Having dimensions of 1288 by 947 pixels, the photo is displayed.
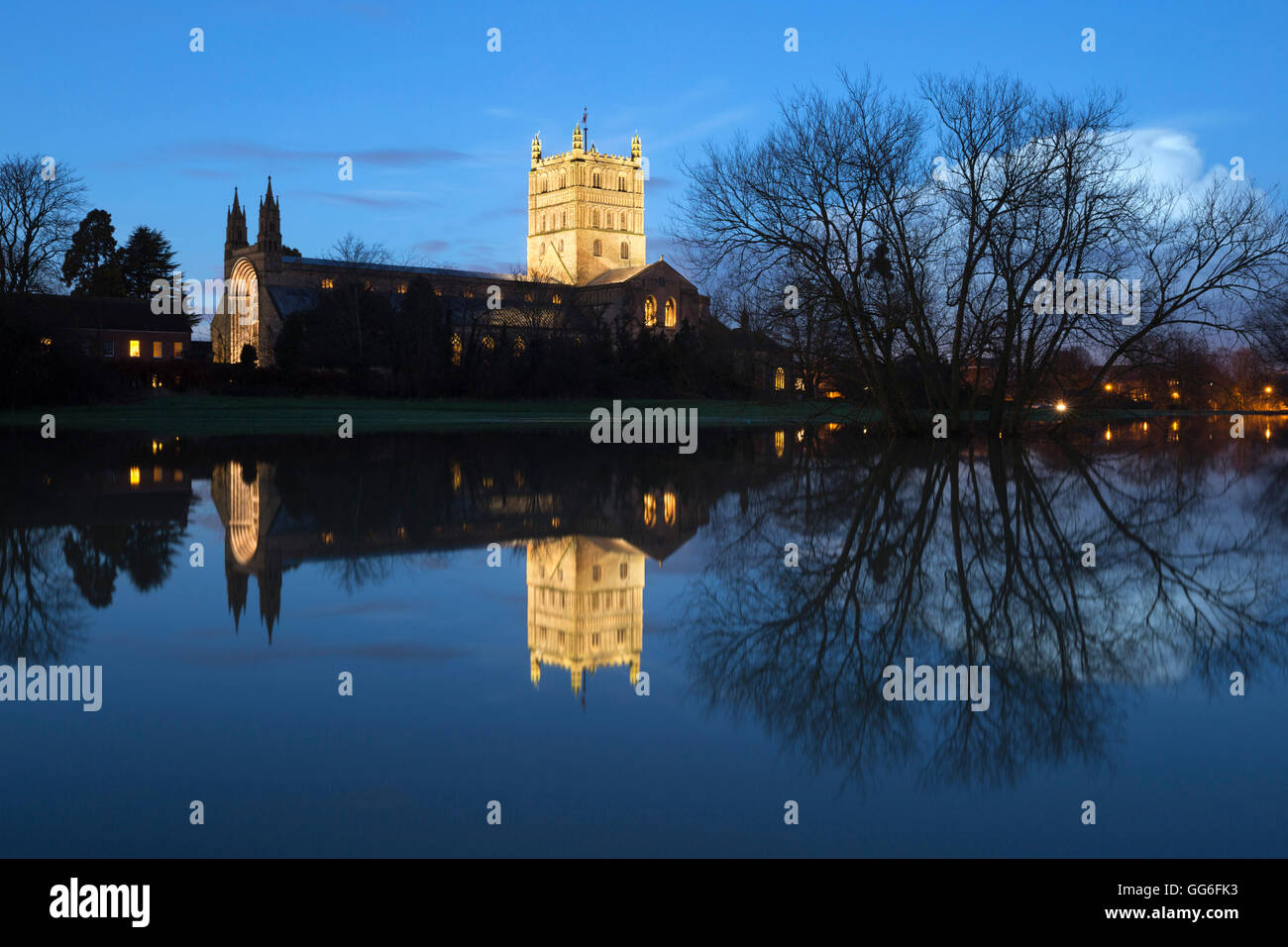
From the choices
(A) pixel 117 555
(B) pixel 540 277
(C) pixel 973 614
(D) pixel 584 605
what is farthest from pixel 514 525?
(B) pixel 540 277

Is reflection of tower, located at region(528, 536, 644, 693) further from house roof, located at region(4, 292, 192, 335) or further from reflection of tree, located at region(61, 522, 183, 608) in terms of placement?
house roof, located at region(4, 292, 192, 335)

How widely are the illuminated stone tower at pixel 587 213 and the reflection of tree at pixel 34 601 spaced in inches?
5423

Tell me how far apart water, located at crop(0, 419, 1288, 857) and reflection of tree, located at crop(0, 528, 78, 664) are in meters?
0.03

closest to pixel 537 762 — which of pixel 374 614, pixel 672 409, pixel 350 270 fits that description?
pixel 374 614

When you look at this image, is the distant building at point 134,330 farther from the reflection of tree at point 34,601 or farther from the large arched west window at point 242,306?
the reflection of tree at point 34,601

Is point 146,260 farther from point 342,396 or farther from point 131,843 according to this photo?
point 131,843

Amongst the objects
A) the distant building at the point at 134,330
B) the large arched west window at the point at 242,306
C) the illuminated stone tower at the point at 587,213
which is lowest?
the distant building at the point at 134,330

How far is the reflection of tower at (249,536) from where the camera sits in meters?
7.86

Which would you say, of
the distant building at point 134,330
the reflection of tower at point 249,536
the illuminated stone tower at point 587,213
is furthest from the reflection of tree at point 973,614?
the illuminated stone tower at point 587,213

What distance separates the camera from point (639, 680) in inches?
227

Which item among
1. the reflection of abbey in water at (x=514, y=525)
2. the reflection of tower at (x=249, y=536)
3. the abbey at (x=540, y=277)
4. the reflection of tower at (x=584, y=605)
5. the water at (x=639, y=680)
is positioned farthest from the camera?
the abbey at (x=540, y=277)

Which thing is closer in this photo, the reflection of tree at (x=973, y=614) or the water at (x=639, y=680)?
the water at (x=639, y=680)

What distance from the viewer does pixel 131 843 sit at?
374cm
